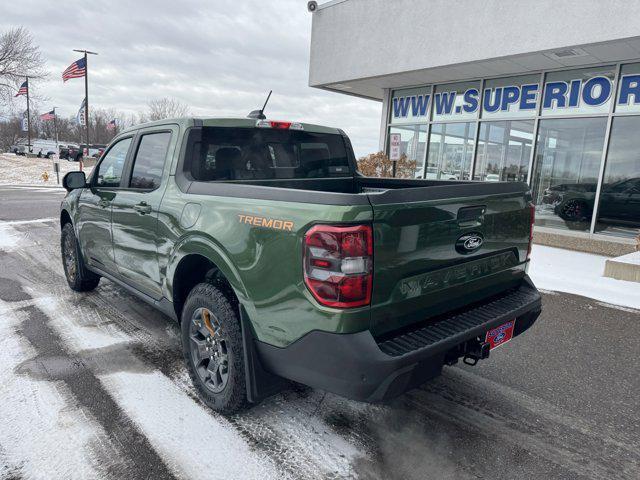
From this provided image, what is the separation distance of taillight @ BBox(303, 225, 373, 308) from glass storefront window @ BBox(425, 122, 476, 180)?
36.1 ft

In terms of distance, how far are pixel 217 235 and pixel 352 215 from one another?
0.99 meters

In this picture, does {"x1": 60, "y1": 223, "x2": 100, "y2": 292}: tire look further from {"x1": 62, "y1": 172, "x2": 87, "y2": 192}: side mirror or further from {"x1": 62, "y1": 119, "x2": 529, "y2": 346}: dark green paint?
{"x1": 62, "y1": 119, "x2": 529, "y2": 346}: dark green paint

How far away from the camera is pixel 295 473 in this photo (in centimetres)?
237

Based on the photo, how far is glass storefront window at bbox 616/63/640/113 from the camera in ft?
29.6

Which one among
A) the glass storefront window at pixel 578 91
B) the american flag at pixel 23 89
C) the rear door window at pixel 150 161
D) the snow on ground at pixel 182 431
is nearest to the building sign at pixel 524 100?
the glass storefront window at pixel 578 91

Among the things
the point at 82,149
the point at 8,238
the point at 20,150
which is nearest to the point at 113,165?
the point at 8,238

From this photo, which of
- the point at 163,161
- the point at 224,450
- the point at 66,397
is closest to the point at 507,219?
the point at 224,450

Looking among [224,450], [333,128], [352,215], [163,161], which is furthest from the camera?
[333,128]

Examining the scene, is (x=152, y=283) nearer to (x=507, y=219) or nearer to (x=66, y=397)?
(x=66, y=397)

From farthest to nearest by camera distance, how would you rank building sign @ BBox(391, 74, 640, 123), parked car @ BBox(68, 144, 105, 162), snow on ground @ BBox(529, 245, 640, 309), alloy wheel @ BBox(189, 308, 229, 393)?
parked car @ BBox(68, 144, 105, 162), building sign @ BBox(391, 74, 640, 123), snow on ground @ BBox(529, 245, 640, 309), alloy wheel @ BBox(189, 308, 229, 393)

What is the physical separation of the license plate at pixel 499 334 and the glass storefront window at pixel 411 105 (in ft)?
36.2

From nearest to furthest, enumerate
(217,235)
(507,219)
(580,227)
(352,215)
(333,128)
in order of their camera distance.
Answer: (352,215) → (217,235) → (507,219) → (333,128) → (580,227)

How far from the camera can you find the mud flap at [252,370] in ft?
8.27

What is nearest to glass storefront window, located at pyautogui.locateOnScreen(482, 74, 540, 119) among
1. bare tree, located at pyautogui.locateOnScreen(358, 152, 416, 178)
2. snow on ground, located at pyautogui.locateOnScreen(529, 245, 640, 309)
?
bare tree, located at pyautogui.locateOnScreen(358, 152, 416, 178)
